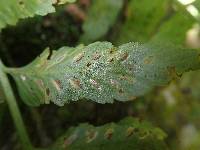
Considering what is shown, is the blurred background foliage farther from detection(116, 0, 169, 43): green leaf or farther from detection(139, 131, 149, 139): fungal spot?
detection(139, 131, 149, 139): fungal spot

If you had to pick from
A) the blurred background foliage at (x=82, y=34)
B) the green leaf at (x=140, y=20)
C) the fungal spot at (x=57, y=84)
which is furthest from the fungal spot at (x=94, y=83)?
the green leaf at (x=140, y=20)

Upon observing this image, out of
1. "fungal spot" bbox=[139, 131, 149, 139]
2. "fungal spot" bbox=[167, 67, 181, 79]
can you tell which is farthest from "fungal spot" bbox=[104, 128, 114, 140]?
"fungal spot" bbox=[167, 67, 181, 79]

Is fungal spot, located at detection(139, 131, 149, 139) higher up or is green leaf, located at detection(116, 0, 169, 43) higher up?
green leaf, located at detection(116, 0, 169, 43)

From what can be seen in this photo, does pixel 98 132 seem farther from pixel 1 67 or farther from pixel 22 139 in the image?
pixel 1 67

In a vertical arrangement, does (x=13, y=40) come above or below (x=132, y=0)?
below

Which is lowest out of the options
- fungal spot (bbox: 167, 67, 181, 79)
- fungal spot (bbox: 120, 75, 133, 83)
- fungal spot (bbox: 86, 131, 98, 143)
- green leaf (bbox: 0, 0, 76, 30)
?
fungal spot (bbox: 86, 131, 98, 143)

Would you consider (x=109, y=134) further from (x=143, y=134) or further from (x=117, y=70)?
(x=117, y=70)

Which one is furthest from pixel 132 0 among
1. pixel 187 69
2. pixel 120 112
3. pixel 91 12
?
pixel 187 69

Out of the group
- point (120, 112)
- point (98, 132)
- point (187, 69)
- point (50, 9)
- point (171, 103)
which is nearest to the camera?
point (187, 69)
